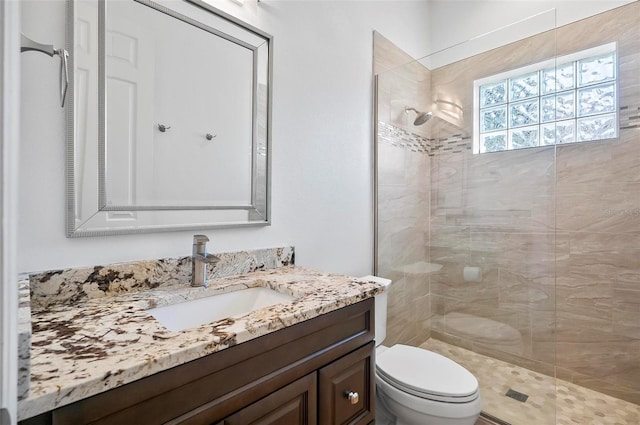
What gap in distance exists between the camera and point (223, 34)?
1297mm

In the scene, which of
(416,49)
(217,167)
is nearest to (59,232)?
(217,167)

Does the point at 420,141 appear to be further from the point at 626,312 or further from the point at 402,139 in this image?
the point at 626,312

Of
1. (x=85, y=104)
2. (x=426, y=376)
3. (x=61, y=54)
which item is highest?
(x=61, y=54)

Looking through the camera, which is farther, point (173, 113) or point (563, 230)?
point (563, 230)

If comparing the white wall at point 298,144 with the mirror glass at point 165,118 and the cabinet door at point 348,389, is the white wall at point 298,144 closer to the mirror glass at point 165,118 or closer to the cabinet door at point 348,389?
the mirror glass at point 165,118

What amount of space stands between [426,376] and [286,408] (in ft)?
2.95

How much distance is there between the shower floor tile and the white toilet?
0.57m

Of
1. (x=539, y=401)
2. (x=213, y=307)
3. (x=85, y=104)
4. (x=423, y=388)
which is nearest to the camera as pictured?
(x=85, y=104)

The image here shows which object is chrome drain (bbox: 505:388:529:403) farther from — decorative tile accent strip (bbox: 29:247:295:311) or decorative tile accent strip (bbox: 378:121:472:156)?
decorative tile accent strip (bbox: 29:247:295:311)

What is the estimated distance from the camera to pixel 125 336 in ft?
2.26

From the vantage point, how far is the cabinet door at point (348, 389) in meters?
0.95

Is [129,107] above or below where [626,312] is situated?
above

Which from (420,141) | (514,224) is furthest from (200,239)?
(514,224)

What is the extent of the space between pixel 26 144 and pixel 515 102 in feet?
7.94
